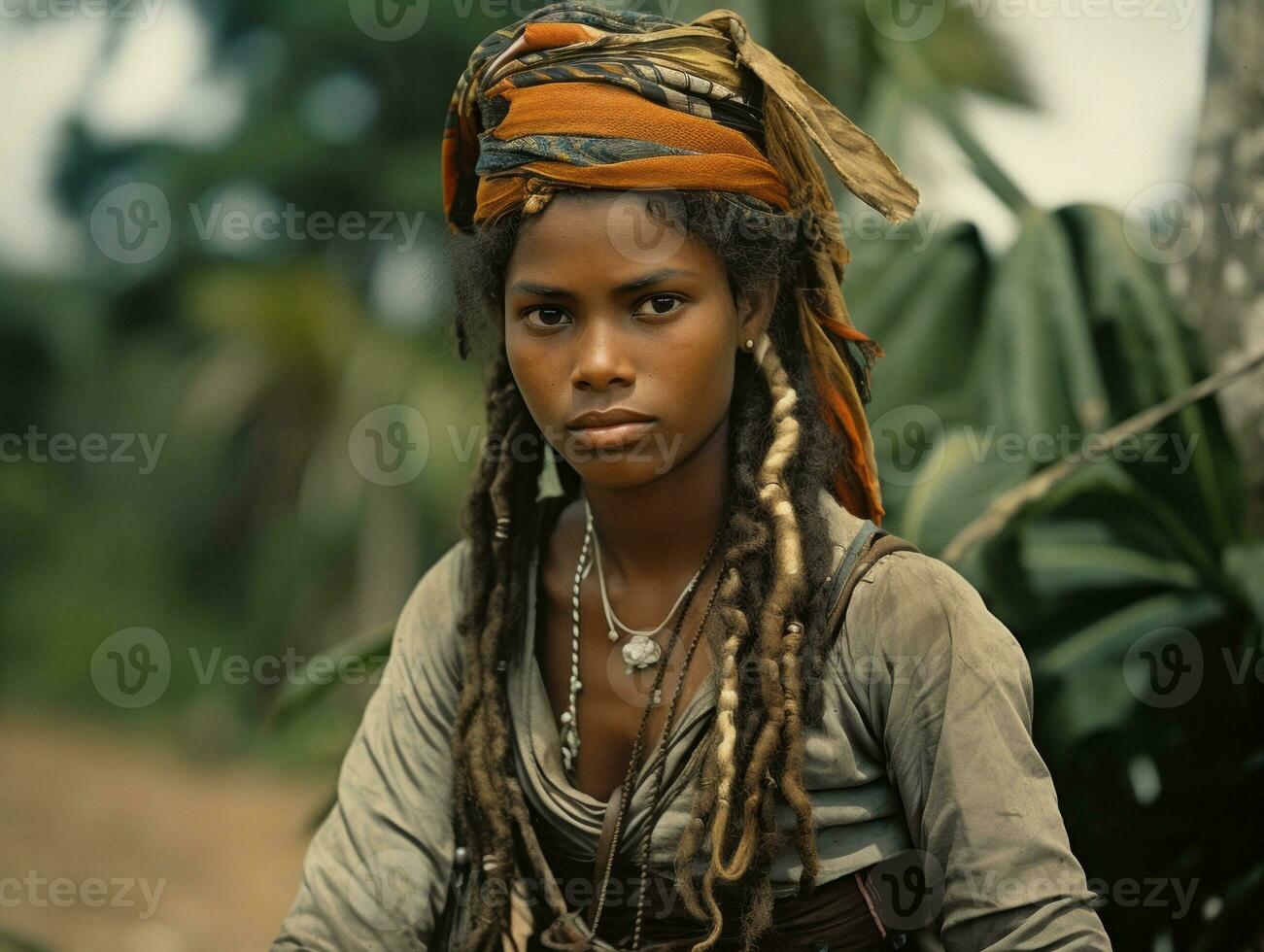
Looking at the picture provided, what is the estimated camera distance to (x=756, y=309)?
194cm

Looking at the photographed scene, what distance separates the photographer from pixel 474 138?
208 cm

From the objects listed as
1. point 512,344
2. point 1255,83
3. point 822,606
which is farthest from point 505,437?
point 1255,83

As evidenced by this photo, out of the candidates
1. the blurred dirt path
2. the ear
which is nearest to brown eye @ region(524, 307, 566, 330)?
the ear

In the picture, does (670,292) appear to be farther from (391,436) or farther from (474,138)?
(391,436)

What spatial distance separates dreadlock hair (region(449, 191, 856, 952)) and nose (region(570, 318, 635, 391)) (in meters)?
0.17

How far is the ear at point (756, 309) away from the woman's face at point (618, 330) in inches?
2.5

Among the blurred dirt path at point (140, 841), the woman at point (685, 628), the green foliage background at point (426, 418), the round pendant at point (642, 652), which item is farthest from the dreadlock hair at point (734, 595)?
the blurred dirt path at point (140, 841)

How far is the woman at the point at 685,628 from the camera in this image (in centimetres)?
174

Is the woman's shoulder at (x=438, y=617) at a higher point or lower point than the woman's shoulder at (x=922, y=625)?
higher

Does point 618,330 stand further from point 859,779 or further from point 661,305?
point 859,779

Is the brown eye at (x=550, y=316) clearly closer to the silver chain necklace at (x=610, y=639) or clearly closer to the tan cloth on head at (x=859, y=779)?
the silver chain necklace at (x=610, y=639)

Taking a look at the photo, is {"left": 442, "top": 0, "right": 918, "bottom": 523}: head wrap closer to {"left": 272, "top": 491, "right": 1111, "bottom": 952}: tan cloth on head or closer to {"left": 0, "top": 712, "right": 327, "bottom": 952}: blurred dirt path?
{"left": 272, "top": 491, "right": 1111, "bottom": 952}: tan cloth on head

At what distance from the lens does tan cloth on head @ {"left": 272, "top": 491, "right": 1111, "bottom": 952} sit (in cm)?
165

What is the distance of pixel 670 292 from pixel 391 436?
3.06 m
